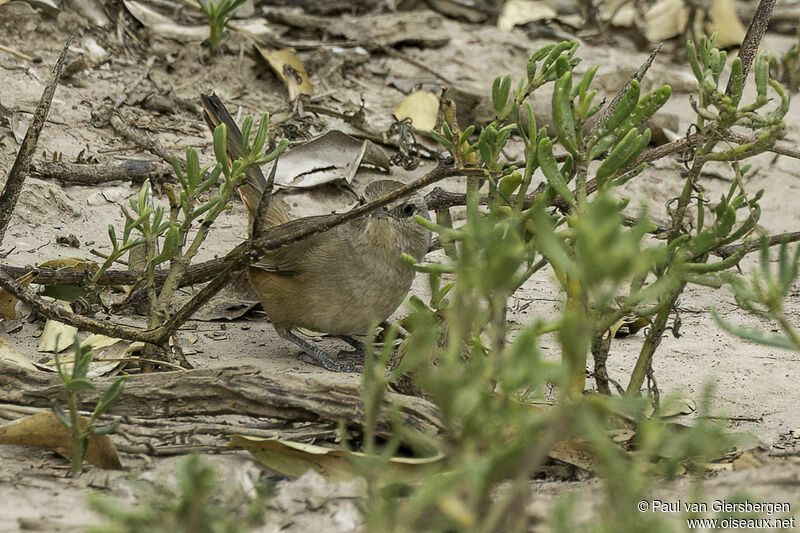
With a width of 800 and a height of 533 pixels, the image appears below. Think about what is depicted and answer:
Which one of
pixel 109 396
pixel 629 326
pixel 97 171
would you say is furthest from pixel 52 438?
pixel 97 171

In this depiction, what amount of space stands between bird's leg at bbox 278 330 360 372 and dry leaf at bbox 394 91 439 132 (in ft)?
7.11

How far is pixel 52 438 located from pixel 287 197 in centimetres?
287

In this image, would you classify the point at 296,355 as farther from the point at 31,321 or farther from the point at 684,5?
the point at 684,5

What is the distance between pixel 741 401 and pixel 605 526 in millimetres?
1873

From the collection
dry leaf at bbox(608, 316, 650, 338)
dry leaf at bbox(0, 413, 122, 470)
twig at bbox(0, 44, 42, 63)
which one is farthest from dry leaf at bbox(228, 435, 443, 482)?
twig at bbox(0, 44, 42, 63)

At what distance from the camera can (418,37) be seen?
6.93 m

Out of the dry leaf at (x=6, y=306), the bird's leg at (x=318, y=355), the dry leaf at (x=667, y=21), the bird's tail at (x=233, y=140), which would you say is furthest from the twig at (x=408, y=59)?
the dry leaf at (x=6, y=306)

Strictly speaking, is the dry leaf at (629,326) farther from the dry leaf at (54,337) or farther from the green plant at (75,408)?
the green plant at (75,408)

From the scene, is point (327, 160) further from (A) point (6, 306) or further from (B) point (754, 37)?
(B) point (754, 37)

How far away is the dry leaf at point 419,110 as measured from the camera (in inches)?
232

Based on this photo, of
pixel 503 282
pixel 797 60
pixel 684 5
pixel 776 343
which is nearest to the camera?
pixel 503 282

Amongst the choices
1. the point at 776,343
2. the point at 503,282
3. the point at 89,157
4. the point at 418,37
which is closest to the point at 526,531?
the point at 503,282

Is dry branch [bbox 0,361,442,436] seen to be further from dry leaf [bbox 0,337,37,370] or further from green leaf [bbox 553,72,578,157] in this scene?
green leaf [bbox 553,72,578,157]

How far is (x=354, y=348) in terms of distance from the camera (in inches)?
172
